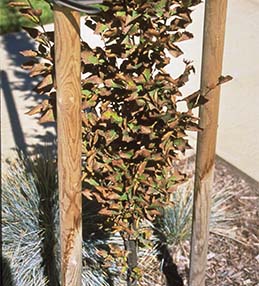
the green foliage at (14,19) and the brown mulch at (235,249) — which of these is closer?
the brown mulch at (235,249)

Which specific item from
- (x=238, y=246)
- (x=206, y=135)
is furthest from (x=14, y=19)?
(x=206, y=135)

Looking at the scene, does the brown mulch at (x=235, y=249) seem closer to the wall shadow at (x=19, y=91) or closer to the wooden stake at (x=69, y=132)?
the wooden stake at (x=69, y=132)

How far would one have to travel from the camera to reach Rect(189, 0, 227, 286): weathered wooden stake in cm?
300

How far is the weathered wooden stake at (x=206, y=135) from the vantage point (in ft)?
9.86

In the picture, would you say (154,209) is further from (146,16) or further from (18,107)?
(18,107)

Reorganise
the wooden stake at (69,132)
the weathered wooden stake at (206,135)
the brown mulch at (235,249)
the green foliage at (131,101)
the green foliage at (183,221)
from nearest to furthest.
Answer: the wooden stake at (69,132) < the green foliage at (131,101) < the weathered wooden stake at (206,135) < the brown mulch at (235,249) < the green foliage at (183,221)

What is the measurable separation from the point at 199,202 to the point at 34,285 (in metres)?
1.02

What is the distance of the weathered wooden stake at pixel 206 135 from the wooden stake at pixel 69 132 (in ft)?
2.04

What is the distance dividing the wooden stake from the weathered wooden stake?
62 centimetres

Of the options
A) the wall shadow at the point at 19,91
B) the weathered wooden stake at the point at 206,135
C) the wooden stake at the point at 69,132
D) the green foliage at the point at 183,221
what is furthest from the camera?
the wall shadow at the point at 19,91

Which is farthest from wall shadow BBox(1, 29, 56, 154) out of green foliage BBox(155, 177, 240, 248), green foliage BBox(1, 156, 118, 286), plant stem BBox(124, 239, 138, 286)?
plant stem BBox(124, 239, 138, 286)

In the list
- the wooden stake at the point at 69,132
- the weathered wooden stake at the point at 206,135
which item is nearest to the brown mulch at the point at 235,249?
the weathered wooden stake at the point at 206,135

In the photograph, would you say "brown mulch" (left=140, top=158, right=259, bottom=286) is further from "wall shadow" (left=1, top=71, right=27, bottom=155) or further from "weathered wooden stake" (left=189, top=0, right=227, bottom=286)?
"wall shadow" (left=1, top=71, right=27, bottom=155)

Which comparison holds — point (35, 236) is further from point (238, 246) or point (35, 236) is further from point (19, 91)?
point (19, 91)
